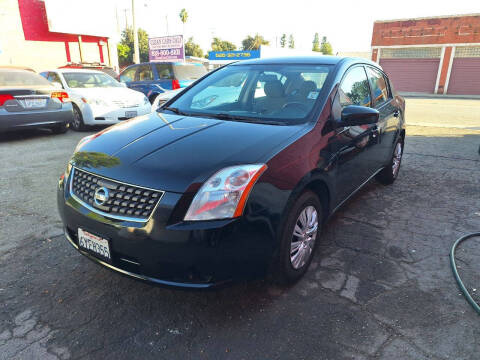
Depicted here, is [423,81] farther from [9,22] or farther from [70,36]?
[9,22]

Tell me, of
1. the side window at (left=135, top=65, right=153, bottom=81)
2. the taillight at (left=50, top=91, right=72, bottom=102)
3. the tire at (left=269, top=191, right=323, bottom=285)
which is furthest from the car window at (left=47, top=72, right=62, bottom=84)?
the tire at (left=269, top=191, right=323, bottom=285)

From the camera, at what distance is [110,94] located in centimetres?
813

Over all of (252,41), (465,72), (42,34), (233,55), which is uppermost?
(252,41)

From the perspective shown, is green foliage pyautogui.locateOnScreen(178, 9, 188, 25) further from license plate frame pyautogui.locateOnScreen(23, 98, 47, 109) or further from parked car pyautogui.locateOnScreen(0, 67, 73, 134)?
license plate frame pyautogui.locateOnScreen(23, 98, 47, 109)

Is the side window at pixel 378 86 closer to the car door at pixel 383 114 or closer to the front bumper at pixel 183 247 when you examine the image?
the car door at pixel 383 114

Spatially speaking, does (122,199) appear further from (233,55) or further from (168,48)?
(233,55)

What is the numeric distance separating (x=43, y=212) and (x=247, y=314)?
268 centimetres

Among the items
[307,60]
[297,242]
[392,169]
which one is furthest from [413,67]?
[297,242]

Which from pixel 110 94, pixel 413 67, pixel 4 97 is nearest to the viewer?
pixel 4 97

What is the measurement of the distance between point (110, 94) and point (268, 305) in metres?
7.21

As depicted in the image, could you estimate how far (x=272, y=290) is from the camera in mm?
2498

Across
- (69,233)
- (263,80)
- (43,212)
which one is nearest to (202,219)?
(69,233)

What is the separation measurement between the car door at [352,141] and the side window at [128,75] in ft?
29.0

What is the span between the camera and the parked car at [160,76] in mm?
9953
